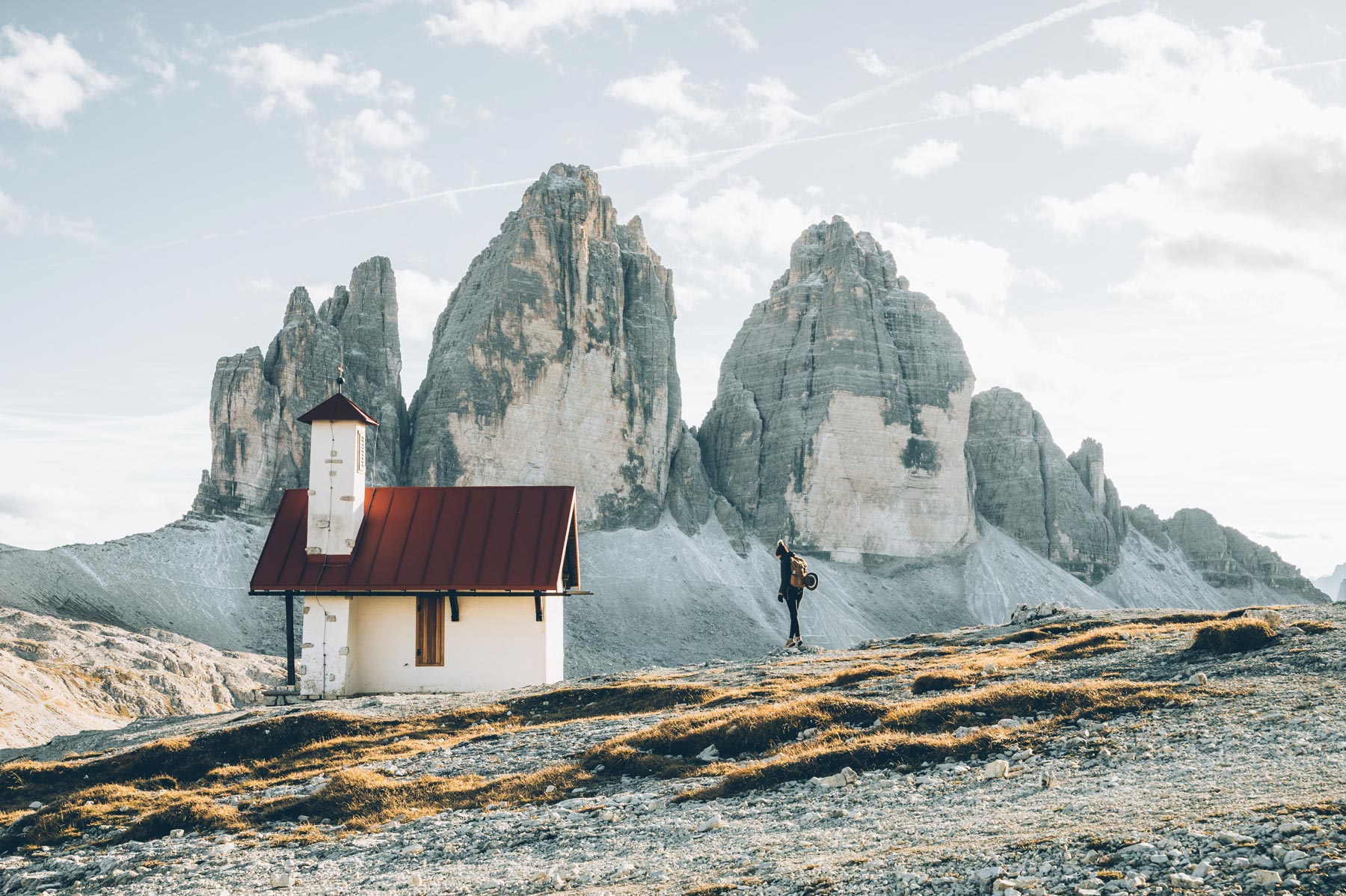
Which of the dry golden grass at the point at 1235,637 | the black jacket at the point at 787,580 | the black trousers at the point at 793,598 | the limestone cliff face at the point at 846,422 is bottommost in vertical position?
the dry golden grass at the point at 1235,637

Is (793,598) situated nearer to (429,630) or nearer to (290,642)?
(429,630)

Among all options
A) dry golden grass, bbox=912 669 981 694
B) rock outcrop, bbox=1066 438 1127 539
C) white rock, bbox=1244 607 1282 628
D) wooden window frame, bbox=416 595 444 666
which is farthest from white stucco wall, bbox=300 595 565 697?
rock outcrop, bbox=1066 438 1127 539

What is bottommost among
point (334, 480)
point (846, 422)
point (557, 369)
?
point (334, 480)

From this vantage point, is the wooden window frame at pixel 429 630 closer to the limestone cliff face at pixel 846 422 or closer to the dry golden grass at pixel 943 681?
the dry golden grass at pixel 943 681

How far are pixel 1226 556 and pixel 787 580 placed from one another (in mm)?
151763

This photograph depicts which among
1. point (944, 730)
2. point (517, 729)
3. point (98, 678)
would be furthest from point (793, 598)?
point (98, 678)

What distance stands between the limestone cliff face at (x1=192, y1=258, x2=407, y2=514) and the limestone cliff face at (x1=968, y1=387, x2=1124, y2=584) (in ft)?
261

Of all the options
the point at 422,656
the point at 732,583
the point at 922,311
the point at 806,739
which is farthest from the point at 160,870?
the point at 922,311

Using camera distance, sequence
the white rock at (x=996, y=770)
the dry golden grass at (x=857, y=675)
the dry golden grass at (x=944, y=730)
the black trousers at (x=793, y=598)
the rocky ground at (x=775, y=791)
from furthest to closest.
Result: the black trousers at (x=793, y=598) < the dry golden grass at (x=857, y=675) < the dry golden grass at (x=944, y=730) < the white rock at (x=996, y=770) < the rocky ground at (x=775, y=791)

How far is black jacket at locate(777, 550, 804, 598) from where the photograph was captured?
39.3 metres

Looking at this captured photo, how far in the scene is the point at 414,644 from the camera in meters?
38.2

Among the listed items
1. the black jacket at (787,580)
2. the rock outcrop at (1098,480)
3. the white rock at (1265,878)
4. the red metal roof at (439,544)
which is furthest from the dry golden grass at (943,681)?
the rock outcrop at (1098,480)

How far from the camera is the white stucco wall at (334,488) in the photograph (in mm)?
38531

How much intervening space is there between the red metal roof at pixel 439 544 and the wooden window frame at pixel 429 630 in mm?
831
